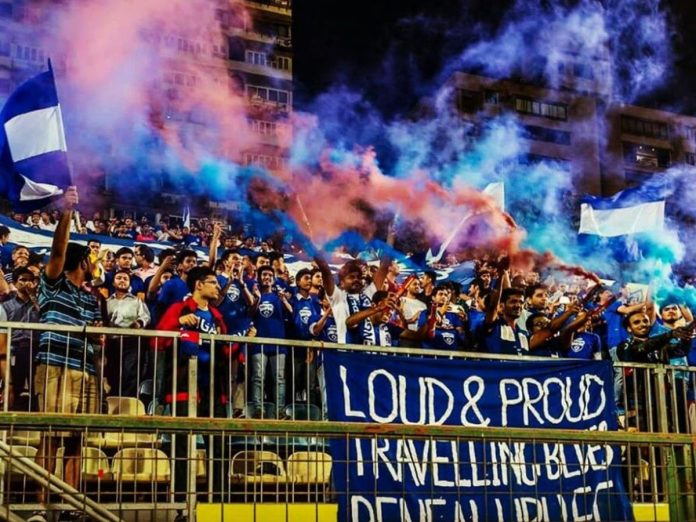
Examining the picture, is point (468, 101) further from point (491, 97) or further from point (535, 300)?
point (535, 300)

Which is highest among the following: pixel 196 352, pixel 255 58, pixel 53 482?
pixel 255 58

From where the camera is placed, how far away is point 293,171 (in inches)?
438

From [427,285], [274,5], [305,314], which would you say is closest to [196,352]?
[305,314]

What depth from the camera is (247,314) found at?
10070 mm

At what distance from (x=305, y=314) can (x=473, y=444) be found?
3.26 meters

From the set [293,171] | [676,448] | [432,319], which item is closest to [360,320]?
[432,319]

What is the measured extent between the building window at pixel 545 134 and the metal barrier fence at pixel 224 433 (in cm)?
356

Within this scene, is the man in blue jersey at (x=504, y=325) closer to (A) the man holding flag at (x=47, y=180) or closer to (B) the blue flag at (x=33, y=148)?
(A) the man holding flag at (x=47, y=180)

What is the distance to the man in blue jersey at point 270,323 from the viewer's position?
9.01m

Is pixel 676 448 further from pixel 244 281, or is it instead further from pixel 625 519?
Result: pixel 244 281

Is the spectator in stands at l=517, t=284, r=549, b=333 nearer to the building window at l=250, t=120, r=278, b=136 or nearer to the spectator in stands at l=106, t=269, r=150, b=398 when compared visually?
the building window at l=250, t=120, r=278, b=136

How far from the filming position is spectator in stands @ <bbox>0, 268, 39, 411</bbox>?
27.5 ft

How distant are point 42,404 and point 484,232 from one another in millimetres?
5799

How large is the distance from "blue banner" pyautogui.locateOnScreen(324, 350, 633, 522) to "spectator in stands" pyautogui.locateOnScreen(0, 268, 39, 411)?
2.34 metres
